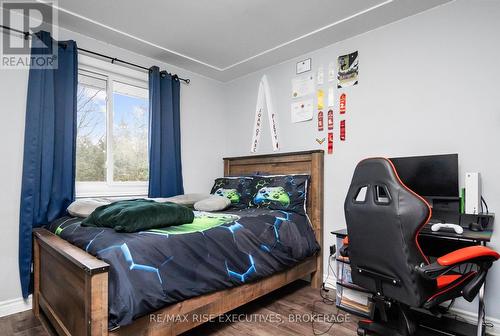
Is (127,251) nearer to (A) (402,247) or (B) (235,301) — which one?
(B) (235,301)

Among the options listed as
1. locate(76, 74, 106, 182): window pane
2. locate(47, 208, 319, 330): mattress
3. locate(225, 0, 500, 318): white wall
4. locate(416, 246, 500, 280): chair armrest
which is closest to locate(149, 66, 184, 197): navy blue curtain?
locate(76, 74, 106, 182): window pane

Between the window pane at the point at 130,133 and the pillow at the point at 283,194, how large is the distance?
135 centimetres

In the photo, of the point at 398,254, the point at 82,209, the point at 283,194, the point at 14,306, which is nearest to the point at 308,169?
the point at 283,194

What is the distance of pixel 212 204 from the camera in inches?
107

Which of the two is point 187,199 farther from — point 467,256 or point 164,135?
point 467,256

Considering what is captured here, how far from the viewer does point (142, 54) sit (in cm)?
312

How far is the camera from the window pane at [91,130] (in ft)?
9.03

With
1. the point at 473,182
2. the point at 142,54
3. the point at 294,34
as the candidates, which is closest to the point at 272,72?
the point at 294,34

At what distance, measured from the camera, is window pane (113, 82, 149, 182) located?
9.92 ft

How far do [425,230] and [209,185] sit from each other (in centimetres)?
261

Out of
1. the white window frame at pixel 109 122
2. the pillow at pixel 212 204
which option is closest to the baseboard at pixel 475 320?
the pillow at pixel 212 204

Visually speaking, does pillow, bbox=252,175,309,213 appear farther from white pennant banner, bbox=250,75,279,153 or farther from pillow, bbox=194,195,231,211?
white pennant banner, bbox=250,75,279,153

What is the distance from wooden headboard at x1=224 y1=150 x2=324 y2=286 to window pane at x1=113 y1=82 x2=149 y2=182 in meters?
1.27

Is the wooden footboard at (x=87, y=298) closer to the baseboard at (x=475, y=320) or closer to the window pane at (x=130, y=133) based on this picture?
the window pane at (x=130, y=133)
